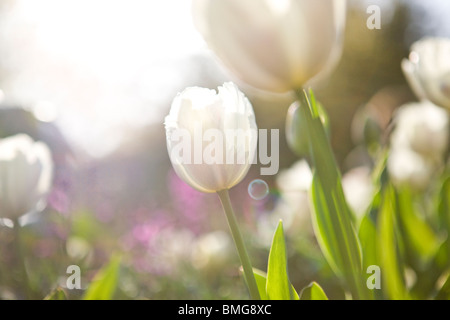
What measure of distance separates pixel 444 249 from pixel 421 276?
0.04 m

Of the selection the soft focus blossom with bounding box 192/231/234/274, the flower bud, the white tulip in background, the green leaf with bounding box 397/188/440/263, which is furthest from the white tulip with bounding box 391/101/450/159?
the soft focus blossom with bounding box 192/231/234/274

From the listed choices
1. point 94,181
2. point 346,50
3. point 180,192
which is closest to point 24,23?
point 94,181

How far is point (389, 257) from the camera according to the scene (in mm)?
390

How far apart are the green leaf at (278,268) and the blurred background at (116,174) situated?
14 cm

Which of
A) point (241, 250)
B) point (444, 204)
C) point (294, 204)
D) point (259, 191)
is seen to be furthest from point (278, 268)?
point (259, 191)

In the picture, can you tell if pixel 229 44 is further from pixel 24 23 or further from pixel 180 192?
pixel 180 192

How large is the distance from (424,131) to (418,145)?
24 mm

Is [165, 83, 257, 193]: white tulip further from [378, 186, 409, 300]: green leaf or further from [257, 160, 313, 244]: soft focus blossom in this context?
[257, 160, 313, 244]: soft focus blossom

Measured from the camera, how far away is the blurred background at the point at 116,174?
2.15 feet

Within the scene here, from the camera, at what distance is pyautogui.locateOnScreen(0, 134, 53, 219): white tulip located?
407mm

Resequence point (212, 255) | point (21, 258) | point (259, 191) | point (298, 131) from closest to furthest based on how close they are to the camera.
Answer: point (21, 258)
point (298, 131)
point (212, 255)
point (259, 191)

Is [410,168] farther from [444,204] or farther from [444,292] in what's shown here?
[444,292]

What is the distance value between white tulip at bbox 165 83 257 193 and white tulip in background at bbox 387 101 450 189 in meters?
0.41

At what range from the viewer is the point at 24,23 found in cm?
87
